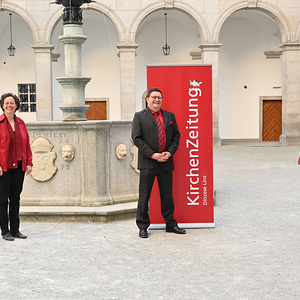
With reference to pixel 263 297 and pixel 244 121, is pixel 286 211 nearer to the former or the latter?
pixel 263 297

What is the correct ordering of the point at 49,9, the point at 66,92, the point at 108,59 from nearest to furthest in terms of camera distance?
the point at 66,92 → the point at 49,9 → the point at 108,59

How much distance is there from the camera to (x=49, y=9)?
19938 millimetres

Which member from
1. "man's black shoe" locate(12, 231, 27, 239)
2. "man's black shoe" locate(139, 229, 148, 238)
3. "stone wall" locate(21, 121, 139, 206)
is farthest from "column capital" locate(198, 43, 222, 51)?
"man's black shoe" locate(12, 231, 27, 239)

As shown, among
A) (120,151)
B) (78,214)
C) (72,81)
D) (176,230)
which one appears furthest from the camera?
(72,81)

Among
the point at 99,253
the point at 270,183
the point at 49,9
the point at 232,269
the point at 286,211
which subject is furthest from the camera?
the point at 49,9

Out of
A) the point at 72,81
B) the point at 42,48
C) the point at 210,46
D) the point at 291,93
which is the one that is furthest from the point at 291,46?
the point at 72,81

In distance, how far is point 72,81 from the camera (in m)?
7.64

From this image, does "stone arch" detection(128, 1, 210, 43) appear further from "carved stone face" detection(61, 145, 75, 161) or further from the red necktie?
the red necktie

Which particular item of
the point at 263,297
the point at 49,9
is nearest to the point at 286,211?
the point at 263,297

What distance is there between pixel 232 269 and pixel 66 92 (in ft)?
14.3

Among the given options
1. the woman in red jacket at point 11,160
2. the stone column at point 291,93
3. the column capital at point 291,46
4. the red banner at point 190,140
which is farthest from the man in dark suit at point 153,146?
the column capital at point 291,46

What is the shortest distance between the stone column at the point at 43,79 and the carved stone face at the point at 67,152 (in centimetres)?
1338

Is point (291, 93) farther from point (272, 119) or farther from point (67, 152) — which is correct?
point (67, 152)

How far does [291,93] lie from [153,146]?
1599 centimetres
